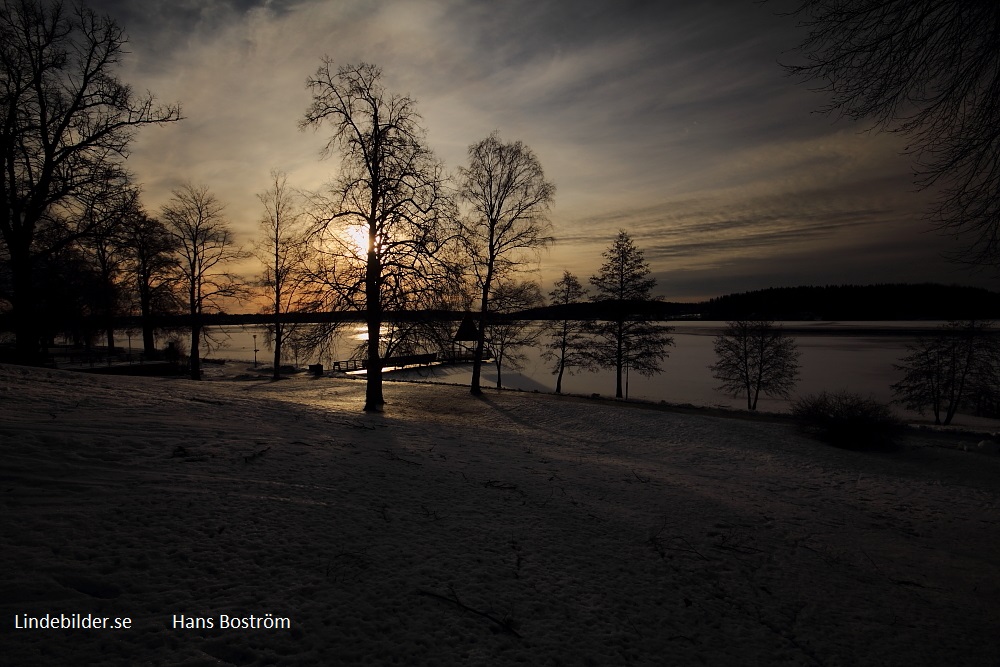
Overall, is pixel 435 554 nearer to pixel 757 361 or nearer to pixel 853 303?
pixel 757 361

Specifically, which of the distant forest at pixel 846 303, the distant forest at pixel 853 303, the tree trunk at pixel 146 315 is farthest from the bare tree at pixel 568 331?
the distant forest at pixel 846 303

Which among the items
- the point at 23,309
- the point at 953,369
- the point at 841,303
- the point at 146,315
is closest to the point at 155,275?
the point at 146,315

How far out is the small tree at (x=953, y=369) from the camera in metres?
29.1

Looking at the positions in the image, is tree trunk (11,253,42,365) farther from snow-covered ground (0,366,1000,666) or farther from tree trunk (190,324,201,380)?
tree trunk (190,324,201,380)

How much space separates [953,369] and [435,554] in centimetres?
4023

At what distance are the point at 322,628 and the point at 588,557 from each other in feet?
9.11

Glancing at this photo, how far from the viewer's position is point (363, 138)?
44.4 feet

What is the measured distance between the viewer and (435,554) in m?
4.29

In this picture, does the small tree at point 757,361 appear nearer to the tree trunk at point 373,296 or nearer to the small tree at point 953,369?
the small tree at point 953,369

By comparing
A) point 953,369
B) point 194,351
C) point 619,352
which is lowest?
point 953,369

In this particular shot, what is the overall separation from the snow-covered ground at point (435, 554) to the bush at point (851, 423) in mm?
5392

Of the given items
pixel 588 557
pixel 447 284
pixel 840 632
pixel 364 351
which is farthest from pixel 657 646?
pixel 364 351

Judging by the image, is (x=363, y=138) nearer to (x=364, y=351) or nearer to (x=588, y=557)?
(x=364, y=351)

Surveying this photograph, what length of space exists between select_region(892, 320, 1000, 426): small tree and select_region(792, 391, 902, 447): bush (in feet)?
66.7
